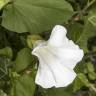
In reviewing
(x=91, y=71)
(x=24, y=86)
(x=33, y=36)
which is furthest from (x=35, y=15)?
(x=91, y=71)

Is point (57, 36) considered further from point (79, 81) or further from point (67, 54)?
point (79, 81)

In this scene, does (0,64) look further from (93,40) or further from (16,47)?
(93,40)

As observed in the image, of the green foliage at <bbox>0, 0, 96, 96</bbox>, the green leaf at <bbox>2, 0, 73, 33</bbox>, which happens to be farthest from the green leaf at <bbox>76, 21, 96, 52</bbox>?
the green leaf at <bbox>2, 0, 73, 33</bbox>

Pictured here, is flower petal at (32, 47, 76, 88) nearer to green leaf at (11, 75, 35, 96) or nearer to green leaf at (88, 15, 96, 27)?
green leaf at (11, 75, 35, 96)

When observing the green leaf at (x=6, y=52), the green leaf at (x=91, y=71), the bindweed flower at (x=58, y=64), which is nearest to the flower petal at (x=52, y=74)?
the bindweed flower at (x=58, y=64)

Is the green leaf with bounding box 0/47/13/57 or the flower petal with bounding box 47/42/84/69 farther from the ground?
the flower petal with bounding box 47/42/84/69
